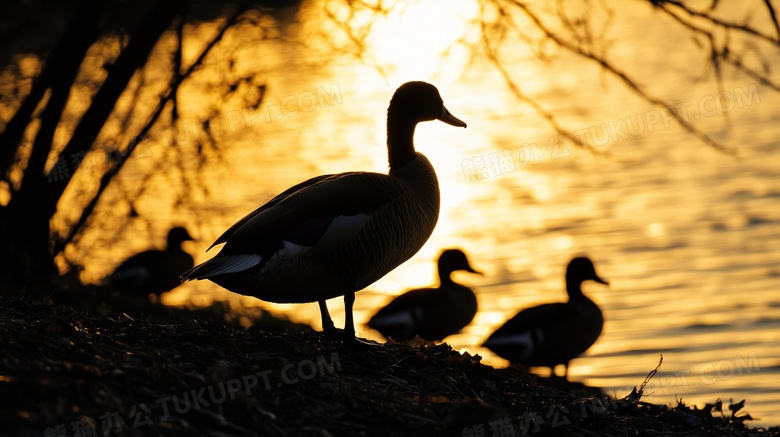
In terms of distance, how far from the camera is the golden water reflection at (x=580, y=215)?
424 inches

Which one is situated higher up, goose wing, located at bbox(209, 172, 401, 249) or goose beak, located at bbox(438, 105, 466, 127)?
goose beak, located at bbox(438, 105, 466, 127)

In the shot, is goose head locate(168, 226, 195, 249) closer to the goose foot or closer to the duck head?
the duck head

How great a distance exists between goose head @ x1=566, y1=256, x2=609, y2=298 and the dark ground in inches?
150

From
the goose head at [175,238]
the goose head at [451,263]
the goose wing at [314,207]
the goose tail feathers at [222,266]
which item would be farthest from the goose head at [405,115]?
the goose head at [175,238]

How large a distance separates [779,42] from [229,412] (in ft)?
16.5

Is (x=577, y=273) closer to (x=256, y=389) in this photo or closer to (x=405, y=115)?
(x=405, y=115)

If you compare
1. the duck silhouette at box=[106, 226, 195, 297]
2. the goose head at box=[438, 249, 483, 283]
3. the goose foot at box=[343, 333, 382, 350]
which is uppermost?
the goose head at box=[438, 249, 483, 283]

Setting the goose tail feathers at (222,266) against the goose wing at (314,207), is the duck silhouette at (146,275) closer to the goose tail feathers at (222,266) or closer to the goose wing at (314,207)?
the goose wing at (314,207)

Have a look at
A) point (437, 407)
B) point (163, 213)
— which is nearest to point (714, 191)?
point (163, 213)

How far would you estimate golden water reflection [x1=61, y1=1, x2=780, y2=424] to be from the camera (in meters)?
10.8

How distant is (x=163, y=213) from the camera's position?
18375 mm

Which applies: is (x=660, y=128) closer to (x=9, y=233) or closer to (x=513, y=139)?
(x=513, y=139)

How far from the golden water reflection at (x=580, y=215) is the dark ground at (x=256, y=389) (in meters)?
2.63

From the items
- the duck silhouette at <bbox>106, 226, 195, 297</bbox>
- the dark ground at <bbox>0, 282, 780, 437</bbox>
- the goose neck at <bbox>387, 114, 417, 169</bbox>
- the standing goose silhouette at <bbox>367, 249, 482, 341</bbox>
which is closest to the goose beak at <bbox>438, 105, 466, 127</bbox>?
the goose neck at <bbox>387, 114, 417, 169</bbox>
